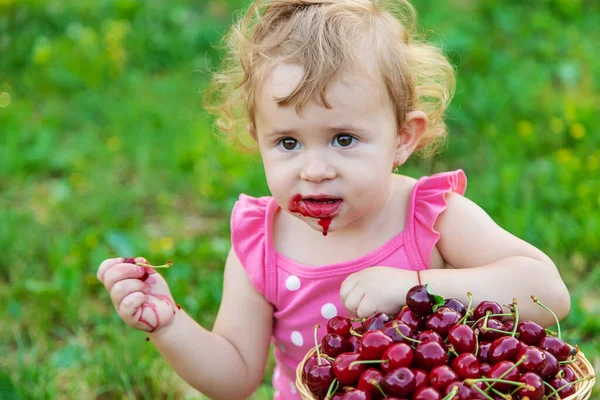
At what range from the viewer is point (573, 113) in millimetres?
3545

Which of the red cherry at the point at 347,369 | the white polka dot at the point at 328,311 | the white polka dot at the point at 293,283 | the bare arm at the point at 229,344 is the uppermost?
the red cherry at the point at 347,369

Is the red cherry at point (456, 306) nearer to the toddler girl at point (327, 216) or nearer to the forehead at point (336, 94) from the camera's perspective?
the toddler girl at point (327, 216)

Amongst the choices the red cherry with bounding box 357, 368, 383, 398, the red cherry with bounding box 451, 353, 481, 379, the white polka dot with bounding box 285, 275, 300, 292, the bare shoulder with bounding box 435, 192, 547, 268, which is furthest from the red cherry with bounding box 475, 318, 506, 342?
the white polka dot with bounding box 285, 275, 300, 292

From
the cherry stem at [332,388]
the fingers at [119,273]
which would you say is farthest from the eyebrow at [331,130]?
the cherry stem at [332,388]

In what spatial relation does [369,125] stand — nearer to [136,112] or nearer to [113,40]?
[136,112]

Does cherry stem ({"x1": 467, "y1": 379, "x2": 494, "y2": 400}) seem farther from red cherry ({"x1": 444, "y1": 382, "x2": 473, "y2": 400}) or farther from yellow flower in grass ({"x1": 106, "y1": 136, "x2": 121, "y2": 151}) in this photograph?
→ yellow flower in grass ({"x1": 106, "y1": 136, "x2": 121, "y2": 151})

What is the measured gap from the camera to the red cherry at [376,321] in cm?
150

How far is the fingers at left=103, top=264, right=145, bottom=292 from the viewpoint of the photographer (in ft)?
5.76

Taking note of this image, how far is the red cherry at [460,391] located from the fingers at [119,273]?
741 mm

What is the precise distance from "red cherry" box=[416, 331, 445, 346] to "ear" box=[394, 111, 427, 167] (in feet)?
1.74

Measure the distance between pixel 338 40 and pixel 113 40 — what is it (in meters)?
3.06

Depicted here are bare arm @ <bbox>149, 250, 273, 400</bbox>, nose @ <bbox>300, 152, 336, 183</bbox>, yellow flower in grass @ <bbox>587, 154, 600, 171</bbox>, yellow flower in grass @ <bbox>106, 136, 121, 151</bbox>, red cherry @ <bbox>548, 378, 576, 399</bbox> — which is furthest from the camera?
yellow flower in grass @ <bbox>106, 136, 121, 151</bbox>

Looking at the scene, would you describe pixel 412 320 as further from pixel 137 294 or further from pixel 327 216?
pixel 137 294

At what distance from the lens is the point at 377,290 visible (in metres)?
1.68
